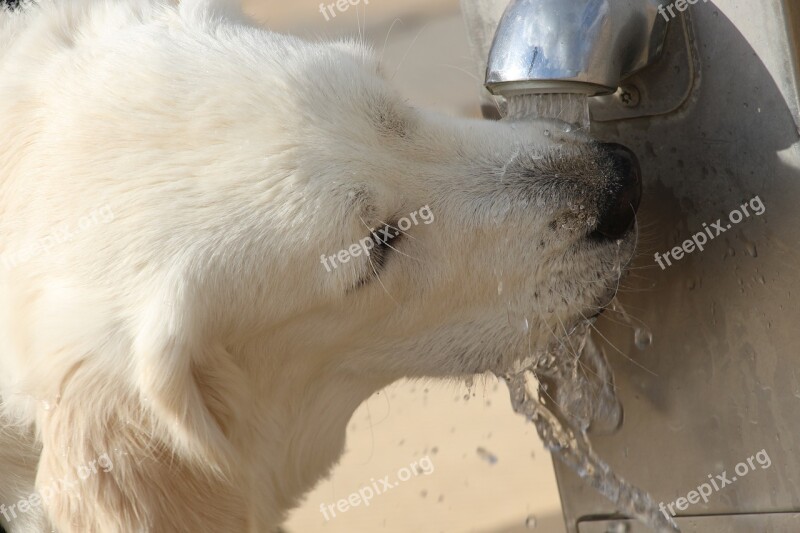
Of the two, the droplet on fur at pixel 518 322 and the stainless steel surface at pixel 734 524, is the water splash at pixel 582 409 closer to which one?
the stainless steel surface at pixel 734 524

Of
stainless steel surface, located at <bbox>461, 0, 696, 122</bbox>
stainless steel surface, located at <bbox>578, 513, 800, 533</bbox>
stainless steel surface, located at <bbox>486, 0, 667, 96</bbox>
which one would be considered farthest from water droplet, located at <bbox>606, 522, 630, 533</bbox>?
stainless steel surface, located at <bbox>486, 0, 667, 96</bbox>

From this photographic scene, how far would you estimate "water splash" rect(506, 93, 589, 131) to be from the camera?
2215mm

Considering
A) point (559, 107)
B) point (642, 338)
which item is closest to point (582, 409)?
point (642, 338)

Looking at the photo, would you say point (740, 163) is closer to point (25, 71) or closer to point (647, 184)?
point (647, 184)

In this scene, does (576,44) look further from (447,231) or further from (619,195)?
(447,231)

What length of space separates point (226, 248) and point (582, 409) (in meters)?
1.26

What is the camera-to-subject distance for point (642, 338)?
98.6 inches

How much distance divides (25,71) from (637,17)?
1457 millimetres

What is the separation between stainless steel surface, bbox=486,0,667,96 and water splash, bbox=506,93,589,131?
7cm

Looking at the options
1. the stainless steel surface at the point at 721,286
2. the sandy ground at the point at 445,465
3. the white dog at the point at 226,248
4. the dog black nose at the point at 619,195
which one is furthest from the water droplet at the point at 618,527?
the dog black nose at the point at 619,195

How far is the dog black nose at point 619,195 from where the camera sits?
2.12m

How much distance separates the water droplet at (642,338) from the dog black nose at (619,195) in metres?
0.41

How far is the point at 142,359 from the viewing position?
6.55 ft

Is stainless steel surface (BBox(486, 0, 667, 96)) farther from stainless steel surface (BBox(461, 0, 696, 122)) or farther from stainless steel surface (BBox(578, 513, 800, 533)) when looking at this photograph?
stainless steel surface (BBox(578, 513, 800, 533))
